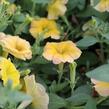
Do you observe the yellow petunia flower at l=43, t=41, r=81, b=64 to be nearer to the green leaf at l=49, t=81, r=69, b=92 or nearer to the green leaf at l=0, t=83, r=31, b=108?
the green leaf at l=49, t=81, r=69, b=92

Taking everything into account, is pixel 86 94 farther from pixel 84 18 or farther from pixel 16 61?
pixel 84 18

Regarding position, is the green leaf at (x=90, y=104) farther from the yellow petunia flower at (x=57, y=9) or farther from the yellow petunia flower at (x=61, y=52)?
the yellow petunia flower at (x=57, y=9)

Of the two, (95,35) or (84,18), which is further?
(84,18)

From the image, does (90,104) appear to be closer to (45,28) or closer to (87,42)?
(87,42)

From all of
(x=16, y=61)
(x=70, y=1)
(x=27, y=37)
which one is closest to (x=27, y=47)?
(x=16, y=61)

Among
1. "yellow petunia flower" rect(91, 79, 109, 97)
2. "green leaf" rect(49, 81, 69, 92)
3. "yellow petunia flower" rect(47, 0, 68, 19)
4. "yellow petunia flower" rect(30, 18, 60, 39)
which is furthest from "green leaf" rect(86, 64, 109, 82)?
"yellow petunia flower" rect(47, 0, 68, 19)
